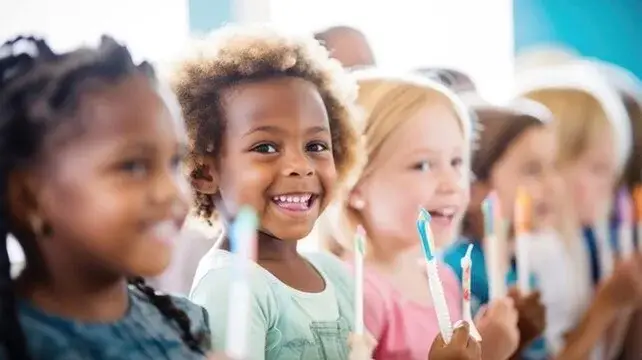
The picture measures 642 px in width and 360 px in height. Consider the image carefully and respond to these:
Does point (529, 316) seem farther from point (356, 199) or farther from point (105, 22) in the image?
point (105, 22)

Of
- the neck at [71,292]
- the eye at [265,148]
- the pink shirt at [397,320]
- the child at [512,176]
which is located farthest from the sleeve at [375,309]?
the neck at [71,292]

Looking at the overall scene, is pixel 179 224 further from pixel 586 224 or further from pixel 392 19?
pixel 586 224

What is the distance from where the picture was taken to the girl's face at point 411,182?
1.09 meters

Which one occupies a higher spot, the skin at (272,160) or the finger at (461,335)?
the skin at (272,160)

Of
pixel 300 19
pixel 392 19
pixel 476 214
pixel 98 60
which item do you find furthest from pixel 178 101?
pixel 476 214

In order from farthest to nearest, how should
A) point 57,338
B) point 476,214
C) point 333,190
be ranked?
point 476,214 < point 333,190 < point 57,338

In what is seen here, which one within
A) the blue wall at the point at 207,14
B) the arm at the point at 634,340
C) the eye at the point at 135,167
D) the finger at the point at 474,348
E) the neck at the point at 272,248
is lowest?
the arm at the point at 634,340

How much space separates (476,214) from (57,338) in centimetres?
55

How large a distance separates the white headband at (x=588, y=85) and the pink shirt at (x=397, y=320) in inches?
11.8

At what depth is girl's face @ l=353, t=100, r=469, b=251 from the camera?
1.09 metres

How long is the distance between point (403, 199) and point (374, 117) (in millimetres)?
104

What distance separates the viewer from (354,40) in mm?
1081

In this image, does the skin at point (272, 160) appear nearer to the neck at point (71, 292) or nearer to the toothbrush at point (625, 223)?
the neck at point (71, 292)

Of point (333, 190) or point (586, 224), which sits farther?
point (586, 224)
